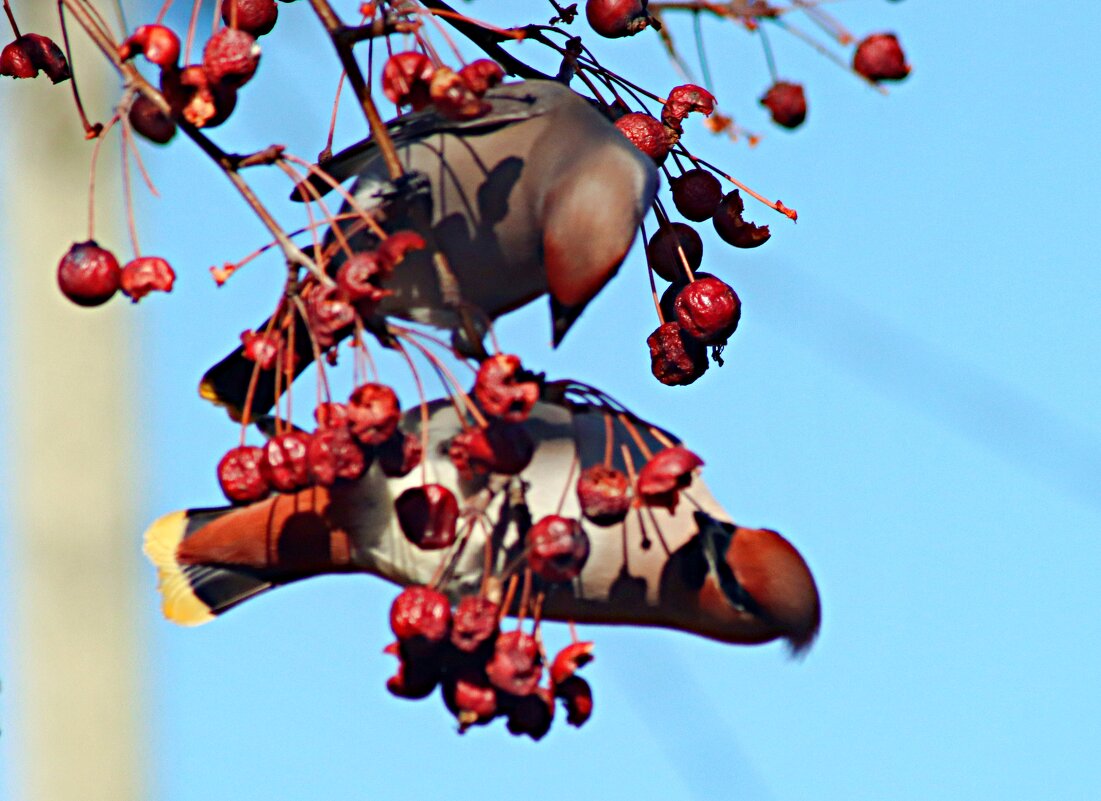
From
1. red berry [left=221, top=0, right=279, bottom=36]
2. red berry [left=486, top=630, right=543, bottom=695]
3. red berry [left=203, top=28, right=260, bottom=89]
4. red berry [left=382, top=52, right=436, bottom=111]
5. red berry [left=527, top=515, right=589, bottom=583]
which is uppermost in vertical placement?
red berry [left=221, top=0, right=279, bottom=36]

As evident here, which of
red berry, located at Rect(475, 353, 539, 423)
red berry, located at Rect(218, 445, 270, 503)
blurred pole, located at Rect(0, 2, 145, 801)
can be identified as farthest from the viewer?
blurred pole, located at Rect(0, 2, 145, 801)

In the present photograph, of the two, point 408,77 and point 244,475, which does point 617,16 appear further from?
point 244,475

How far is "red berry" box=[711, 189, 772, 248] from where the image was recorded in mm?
1990

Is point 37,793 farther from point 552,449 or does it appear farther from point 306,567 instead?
point 552,449

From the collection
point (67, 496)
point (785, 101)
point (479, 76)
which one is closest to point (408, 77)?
point (479, 76)

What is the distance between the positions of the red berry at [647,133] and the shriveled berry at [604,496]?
34 cm

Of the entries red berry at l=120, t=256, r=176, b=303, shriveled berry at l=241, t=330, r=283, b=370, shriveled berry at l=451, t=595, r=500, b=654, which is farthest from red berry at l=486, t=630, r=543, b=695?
red berry at l=120, t=256, r=176, b=303

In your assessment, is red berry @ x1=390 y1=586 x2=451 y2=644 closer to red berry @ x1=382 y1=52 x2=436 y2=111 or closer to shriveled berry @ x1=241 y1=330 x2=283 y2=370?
shriveled berry @ x1=241 y1=330 x2=283 y2=370

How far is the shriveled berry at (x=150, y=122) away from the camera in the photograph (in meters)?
1.82

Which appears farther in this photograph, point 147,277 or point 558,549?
point 147,277

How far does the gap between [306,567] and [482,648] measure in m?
0.31

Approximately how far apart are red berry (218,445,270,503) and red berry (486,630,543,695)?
26 centimetres

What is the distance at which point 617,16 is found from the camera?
6.64 feet

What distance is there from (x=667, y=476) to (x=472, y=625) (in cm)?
22
